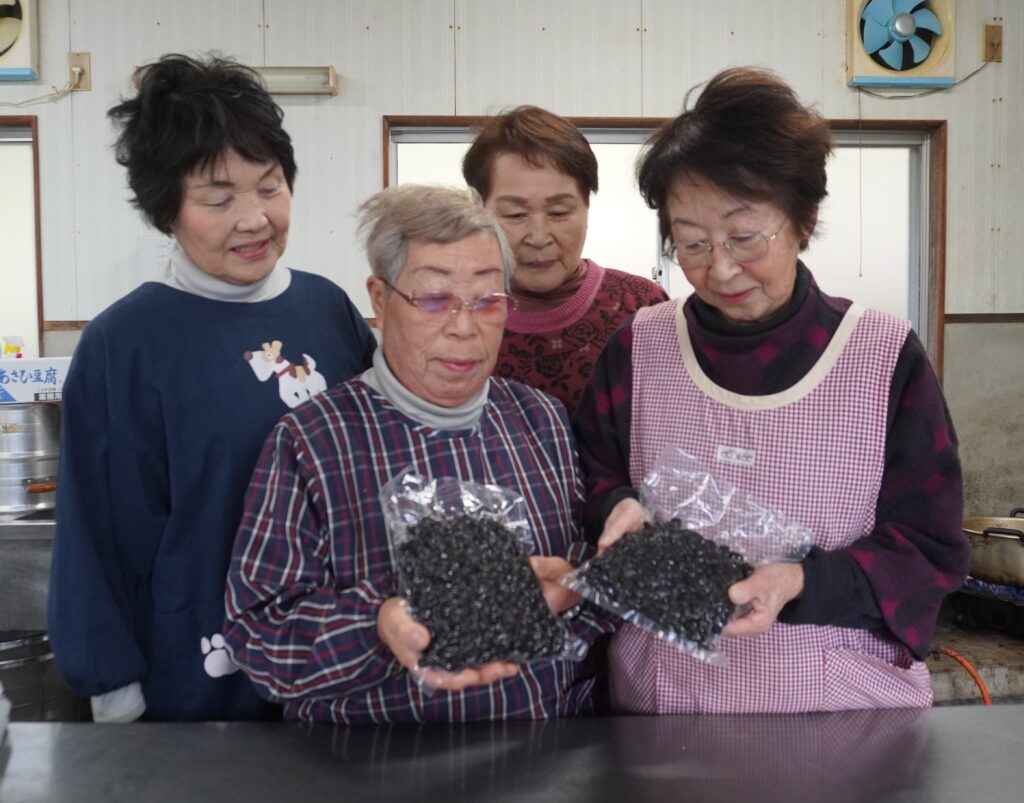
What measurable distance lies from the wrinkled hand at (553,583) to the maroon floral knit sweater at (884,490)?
0.58 ft

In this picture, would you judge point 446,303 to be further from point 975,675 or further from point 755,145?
point 975,675

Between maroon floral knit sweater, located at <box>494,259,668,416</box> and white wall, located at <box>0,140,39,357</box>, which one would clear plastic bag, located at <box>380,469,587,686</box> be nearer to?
maroon floral knit sweater, located at <box>494,259,668,416</box>

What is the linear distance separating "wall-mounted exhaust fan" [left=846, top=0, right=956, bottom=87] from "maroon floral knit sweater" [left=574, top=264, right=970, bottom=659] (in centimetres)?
328

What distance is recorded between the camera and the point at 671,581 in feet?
3.90

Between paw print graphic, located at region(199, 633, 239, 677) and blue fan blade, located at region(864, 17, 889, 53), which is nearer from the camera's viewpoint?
paw print graphic, located at region(199, 633, 239, 677)

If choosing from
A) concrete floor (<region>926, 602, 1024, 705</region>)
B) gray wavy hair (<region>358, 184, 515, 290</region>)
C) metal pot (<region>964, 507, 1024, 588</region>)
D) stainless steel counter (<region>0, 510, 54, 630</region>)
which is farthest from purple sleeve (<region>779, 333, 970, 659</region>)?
stainless steel counter (<region>0, 510, 54, 630</region>)

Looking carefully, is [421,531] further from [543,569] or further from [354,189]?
[354,189]

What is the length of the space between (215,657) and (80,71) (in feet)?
11.6

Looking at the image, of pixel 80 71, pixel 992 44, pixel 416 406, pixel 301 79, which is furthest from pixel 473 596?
pixel 992 44

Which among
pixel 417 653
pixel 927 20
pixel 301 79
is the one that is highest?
pixel 927 20

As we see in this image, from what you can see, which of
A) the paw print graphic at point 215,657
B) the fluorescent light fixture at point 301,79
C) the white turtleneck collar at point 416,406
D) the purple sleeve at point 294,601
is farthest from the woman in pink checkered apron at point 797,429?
the fluorescent light fixture at point 301,79

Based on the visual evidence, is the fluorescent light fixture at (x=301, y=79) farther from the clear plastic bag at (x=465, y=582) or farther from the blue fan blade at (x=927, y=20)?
the clear plastic bag at (x=465, y=582)

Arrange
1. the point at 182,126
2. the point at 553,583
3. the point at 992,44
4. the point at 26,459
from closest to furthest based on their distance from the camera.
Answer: the point at 553,583, the point at 182,126, the point at 26,459, the point at 992,44

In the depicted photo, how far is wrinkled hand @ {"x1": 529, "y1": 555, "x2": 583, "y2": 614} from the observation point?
1255 millimetres
